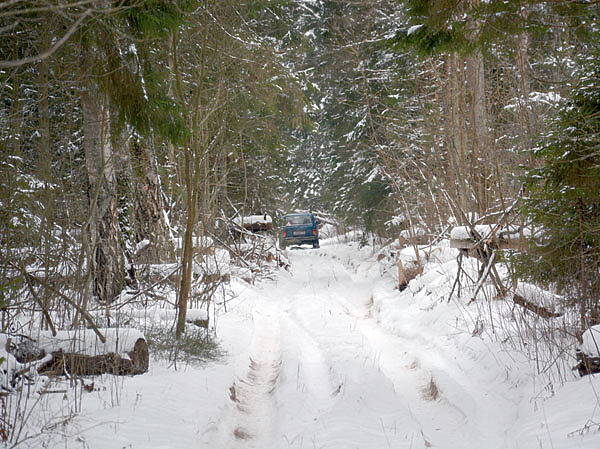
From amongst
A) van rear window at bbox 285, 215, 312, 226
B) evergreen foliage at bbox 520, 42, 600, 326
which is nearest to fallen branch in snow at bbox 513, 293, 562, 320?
evergreen foliage at bbox 520, 42, 600, 326

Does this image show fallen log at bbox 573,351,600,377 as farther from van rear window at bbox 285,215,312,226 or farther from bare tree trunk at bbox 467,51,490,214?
van rear window at bbox 285,215,312,226

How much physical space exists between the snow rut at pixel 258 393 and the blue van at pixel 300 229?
51.6 ft

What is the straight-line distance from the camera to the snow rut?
4.29 m

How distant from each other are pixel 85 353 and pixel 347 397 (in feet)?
9.00

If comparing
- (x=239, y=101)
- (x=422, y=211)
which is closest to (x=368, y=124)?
(x=422, y=211)

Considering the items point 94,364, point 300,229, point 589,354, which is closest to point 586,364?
point 589,354

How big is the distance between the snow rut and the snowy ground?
0.02 meters

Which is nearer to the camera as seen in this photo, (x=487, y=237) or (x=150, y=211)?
(x=487, y=237)

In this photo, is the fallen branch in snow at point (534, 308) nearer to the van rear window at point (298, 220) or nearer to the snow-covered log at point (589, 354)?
the snow-covered log at point (589, 354)

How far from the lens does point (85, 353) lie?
463 cm

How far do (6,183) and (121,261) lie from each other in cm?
323

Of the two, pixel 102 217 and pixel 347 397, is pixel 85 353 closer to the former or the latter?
pixel 347 397

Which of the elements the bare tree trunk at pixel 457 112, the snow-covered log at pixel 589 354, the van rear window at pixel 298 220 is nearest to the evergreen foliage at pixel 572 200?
the snow-covered log at pixel 589 354

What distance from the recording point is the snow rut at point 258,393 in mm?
4293
